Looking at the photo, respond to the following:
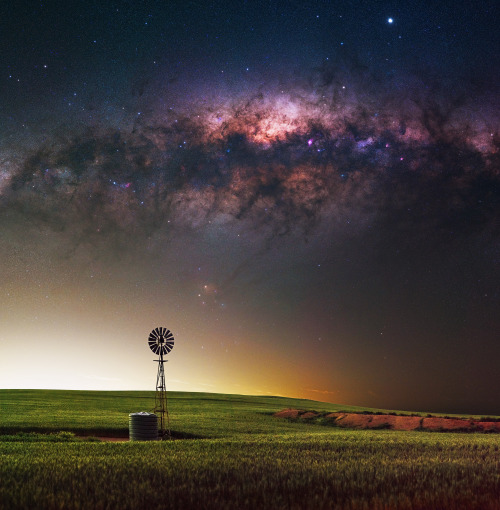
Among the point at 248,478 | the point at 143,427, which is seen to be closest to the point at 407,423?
the point at 143,427

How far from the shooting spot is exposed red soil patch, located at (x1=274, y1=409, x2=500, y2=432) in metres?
35.9

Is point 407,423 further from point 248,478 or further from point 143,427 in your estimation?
point 248,478

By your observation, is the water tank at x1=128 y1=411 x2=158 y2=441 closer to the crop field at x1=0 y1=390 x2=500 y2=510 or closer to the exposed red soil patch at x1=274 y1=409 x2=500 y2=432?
the crop field at x1=0 y1=390 x2=500 y2=510

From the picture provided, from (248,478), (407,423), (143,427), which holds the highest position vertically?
(248,478)

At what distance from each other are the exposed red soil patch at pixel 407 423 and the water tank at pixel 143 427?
65.9ft

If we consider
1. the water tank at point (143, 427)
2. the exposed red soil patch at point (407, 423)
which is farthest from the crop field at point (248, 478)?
the exposed red soil patch at point (407, 423)

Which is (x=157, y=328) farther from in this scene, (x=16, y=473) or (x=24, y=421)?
(x=16, y=473)

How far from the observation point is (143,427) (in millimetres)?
24594

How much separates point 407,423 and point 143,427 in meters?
22.9

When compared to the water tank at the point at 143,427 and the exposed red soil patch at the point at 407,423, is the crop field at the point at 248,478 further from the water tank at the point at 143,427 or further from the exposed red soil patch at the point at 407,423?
the exposed red soil patch at the point at 407,423

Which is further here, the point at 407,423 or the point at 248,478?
the point at 407,423

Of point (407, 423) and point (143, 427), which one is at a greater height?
point (143, 427)

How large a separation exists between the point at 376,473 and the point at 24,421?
29.7 meters

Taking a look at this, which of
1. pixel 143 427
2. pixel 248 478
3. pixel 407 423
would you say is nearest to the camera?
pixel 248 478
